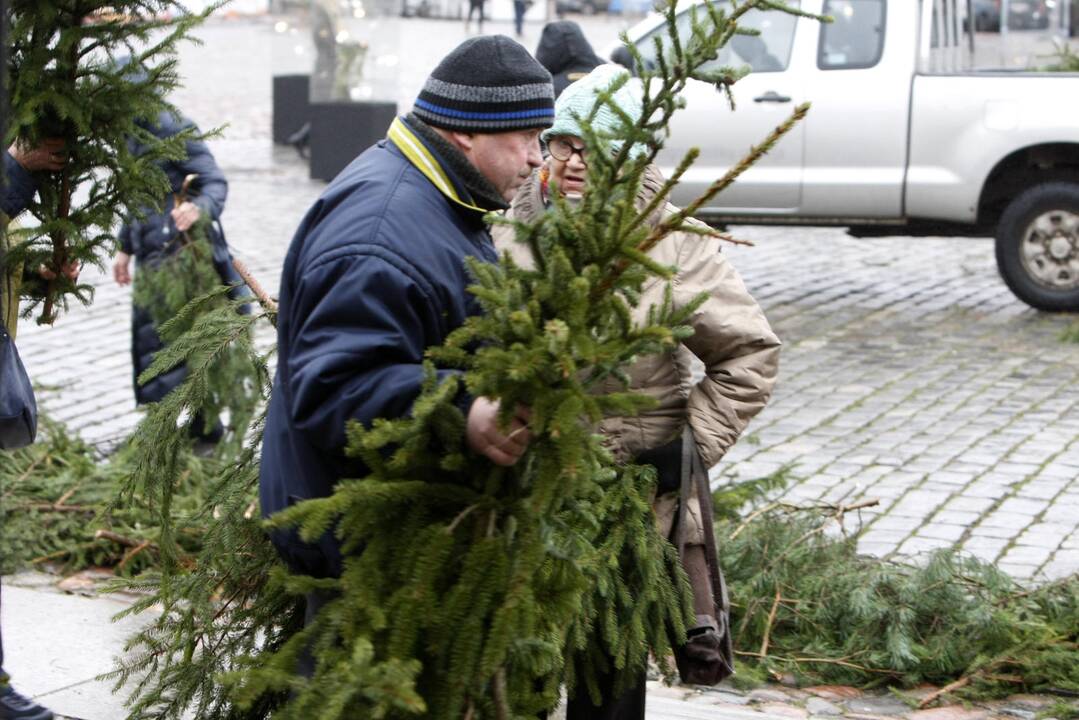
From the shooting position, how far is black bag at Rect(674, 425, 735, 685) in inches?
141

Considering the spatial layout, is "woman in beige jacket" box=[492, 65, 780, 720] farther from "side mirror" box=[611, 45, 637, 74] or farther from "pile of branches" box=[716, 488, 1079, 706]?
"side mirror" box=[611, 45, 637, 74]

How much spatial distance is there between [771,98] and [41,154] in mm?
7718

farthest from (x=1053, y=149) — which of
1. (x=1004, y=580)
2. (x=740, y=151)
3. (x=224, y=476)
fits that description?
(x=224, y=476)

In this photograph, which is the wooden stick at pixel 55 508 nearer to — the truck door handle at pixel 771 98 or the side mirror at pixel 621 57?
the side mirror at pixel 621 57

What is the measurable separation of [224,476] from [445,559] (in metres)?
1.52

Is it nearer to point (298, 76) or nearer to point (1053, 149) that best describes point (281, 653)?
point (1053, 149)

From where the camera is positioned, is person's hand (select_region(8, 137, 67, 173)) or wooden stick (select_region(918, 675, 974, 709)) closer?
person's hand (select_region(8, 137, 67, 173))

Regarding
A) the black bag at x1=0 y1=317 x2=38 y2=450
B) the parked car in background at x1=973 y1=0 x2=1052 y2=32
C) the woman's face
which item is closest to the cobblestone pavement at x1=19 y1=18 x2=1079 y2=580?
the parked car in background at x1=973 y1=0 x2=1052 y2=32

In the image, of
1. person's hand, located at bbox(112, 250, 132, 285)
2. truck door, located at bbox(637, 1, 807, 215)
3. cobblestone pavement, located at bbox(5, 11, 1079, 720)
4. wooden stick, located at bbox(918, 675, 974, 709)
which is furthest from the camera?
truck door, located at bbox(637, 1, 807, 215)

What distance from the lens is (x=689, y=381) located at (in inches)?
146

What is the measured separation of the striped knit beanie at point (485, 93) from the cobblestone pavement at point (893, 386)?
11.1ft

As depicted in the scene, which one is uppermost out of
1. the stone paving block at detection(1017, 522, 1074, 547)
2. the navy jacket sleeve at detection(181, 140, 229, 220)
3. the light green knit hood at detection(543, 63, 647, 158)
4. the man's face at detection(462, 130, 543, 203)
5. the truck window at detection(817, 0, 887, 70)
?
the truck window at detection(817, 0, 887, 70)

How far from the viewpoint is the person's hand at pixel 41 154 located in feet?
13.0

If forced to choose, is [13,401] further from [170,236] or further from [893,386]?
[893,386]
